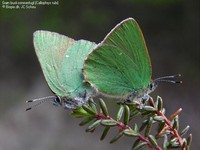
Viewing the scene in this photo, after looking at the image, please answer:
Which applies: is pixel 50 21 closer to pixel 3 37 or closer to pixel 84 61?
pixel 3 37

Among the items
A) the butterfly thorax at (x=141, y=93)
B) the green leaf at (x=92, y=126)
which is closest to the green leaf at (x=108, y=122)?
the green leaf at (x=92, y=126)

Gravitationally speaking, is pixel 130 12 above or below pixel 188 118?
above

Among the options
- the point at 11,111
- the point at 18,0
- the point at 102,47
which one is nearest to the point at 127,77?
the point at 102,47

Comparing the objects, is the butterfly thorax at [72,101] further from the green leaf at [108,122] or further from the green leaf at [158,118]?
the green leaf at [158,118]

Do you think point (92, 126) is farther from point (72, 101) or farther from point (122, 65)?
point (122, 65)

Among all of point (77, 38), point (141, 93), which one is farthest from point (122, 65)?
point (77, 38)
